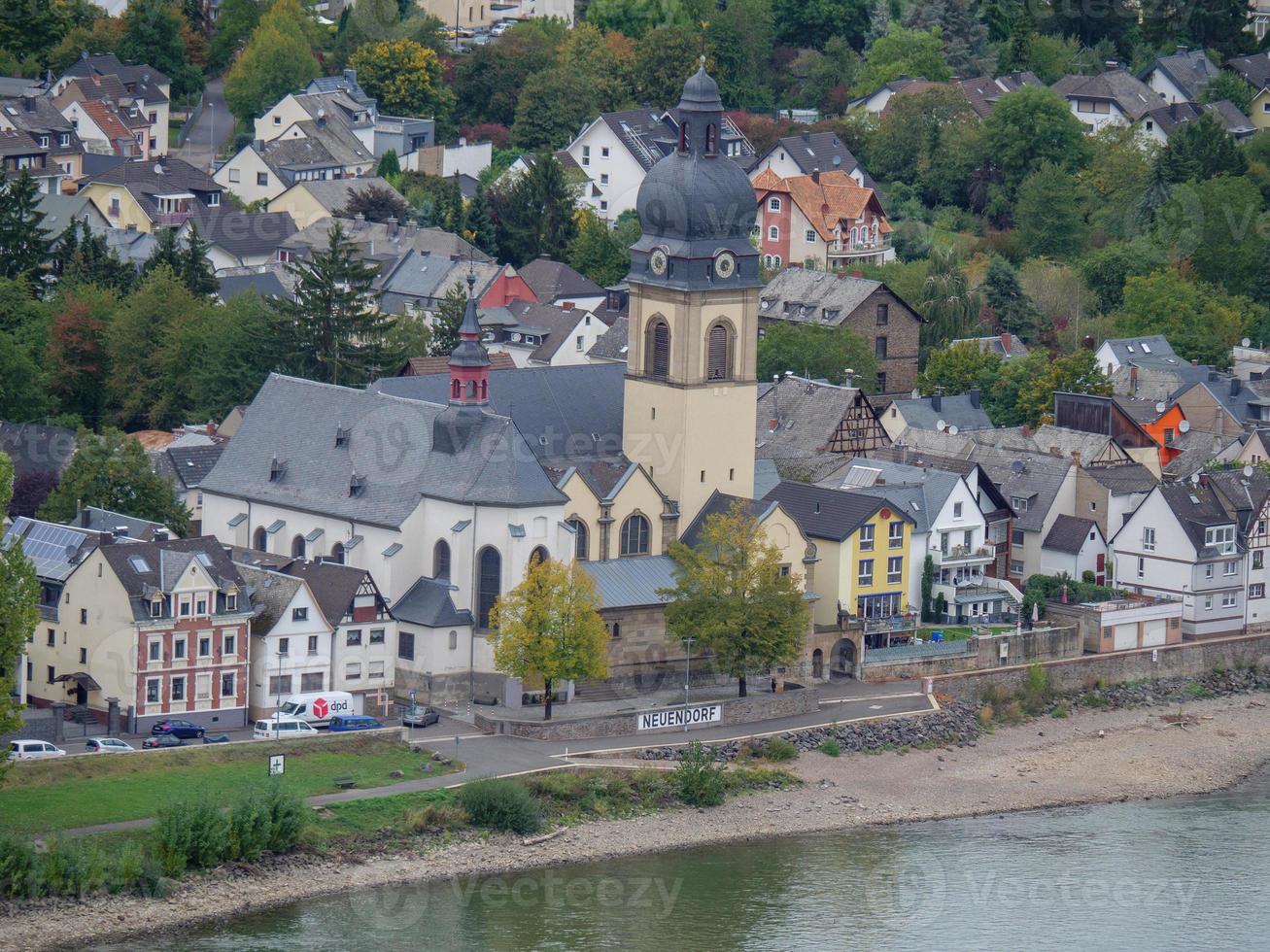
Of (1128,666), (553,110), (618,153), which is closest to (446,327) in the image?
(1128,666)

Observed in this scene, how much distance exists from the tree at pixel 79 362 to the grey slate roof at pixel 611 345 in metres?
16.9

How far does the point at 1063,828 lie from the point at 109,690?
951 inches

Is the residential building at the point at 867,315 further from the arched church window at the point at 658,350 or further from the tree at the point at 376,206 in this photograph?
the arched church window at the point at 658,350

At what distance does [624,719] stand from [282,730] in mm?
9123

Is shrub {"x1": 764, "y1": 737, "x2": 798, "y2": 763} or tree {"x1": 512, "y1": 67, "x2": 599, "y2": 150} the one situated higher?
tree {"x1": 512, "y1": 67, "x2": 599, "y2": 150}

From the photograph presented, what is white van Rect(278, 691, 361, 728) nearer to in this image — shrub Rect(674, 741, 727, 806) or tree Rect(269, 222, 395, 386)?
shrub Rect(674, 741, 727, 806)

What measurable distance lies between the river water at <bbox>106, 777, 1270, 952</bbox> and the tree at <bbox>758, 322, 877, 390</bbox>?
30791 mm

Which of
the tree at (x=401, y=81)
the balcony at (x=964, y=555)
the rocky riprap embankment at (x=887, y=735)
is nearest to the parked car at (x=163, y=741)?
the rocky riprap embankment at (x=887, y=735)

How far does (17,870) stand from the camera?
7412cm

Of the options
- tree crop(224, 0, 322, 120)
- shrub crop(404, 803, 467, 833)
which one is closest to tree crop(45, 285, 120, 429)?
shrub crop(404, 803, 467, 833)

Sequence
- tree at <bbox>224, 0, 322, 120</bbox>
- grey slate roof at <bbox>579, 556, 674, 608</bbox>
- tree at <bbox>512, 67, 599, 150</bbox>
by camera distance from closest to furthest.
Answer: grey slate roof at <bbox>579, 556, 674, 608</bbox>, tree at <bbox>512, 67, 599, 150</bbox>, tree at <bbox>224, 0, 322, 120</bbox>

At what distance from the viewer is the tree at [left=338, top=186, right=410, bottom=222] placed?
138500mm

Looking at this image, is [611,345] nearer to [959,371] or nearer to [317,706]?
[959,371]

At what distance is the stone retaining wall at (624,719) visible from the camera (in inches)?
3401
